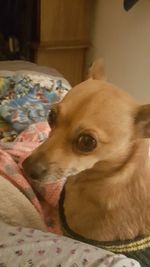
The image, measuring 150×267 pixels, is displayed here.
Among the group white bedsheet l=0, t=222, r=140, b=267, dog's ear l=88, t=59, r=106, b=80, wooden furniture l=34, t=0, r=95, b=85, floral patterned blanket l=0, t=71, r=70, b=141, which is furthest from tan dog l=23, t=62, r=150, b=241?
wooden furniture l=34, t=0, r=95, b=85

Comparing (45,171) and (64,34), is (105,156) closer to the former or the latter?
(45,171)

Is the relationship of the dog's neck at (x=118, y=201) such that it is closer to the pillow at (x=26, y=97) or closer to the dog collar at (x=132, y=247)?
the dog collar at (x=132, y=247)

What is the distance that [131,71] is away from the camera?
287 centimetres

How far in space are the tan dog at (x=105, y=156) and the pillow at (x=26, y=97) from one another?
0.57m

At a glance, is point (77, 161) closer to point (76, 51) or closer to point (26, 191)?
point (26, 191)

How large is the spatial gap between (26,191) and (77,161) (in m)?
0.27

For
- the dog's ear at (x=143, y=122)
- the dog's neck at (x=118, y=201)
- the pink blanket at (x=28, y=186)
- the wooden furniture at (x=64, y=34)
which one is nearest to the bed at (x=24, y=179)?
the pink blanket at (x=28, y=186)

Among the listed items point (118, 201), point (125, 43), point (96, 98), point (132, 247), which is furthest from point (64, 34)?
point (132, 247)

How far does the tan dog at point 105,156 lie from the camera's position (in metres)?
1.16

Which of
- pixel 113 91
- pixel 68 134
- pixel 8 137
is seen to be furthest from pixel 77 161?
pixel 8 137

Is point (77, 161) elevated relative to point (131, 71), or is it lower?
elevated

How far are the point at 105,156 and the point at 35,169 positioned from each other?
0.66 feet

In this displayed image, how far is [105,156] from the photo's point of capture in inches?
47.6

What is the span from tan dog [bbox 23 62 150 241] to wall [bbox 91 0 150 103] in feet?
5.07
